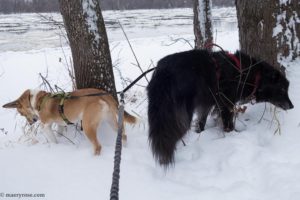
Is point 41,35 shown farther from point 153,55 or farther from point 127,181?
point 127,181

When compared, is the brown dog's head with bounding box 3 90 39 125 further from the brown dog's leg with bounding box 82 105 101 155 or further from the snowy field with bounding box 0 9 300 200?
the brown dog's leg with bounding box 82 105 101 155

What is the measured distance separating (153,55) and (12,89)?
6.19 metres

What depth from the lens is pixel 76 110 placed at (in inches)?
160

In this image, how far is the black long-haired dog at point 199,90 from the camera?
3.35 metres

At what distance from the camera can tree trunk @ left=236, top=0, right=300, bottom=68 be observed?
4.32 meters

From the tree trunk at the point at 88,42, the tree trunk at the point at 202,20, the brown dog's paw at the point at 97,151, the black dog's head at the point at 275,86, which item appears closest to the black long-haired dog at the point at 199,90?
the black dog's head at the point at 275,86

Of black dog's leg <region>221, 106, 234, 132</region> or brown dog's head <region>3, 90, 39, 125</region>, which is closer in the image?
black dog's leg <region>221, 106, 234, 132</region>

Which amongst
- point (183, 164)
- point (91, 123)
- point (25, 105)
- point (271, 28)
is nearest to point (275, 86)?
point (271, 28)

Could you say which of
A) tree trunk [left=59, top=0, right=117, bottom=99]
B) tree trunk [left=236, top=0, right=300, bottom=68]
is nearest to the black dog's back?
tree trunk [left=236, top=0, right=300, bottom=68]

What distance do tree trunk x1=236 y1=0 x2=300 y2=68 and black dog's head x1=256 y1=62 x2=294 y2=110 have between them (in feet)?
1.90

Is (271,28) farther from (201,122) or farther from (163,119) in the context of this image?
(163,119)

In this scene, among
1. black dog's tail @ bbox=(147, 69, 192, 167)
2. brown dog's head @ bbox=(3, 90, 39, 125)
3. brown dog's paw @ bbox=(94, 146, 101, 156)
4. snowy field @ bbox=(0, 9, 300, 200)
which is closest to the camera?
snowy field @ bbox=(0, 9, 300, 200)

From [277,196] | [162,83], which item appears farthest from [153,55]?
[277,196]

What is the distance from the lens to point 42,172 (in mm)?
3436
